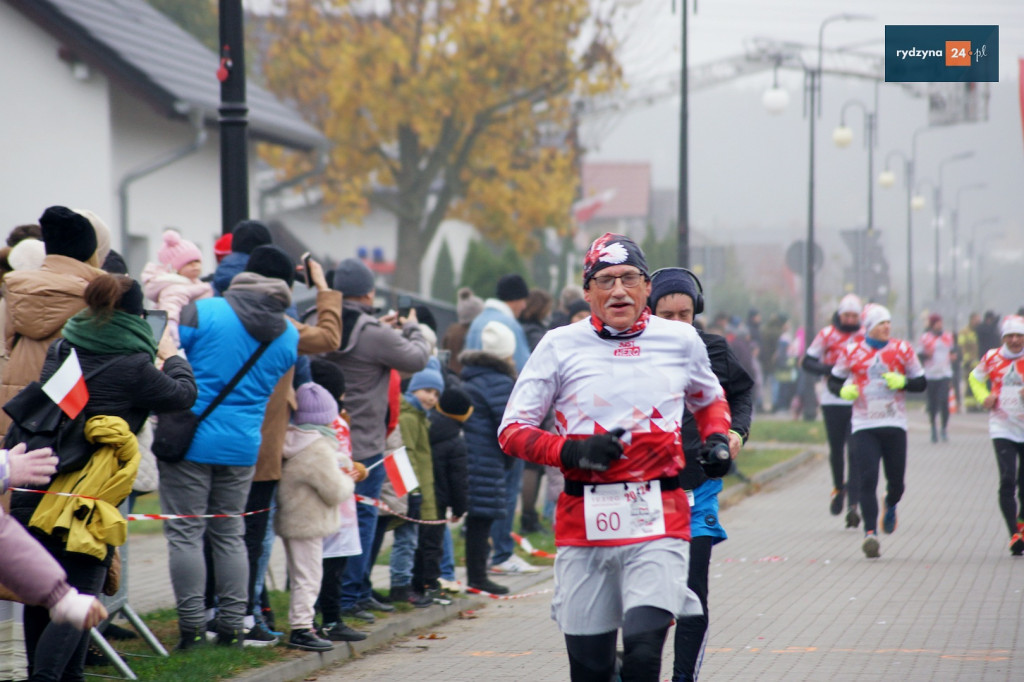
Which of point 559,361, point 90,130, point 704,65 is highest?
Answer: point 704,65

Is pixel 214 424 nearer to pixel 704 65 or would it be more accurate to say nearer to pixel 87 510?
pixel 87 510

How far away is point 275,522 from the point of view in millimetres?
7602

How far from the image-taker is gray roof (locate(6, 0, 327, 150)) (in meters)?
16.0

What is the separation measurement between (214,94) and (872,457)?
34.5ft

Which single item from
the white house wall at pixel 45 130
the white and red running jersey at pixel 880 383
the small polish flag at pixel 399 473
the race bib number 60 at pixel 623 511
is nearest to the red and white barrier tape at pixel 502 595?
the small polish flag at pixel 399 473

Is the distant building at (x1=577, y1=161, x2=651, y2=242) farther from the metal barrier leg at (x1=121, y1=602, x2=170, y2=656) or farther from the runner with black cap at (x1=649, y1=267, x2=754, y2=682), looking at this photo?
the runner with black cap at (x1=649, y1=267, x2=754, y2=682)

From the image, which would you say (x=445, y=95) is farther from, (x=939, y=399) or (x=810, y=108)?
(x=939, y=399)

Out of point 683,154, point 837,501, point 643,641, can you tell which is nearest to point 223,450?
point 643,641

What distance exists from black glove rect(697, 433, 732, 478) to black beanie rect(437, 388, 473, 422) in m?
4.35

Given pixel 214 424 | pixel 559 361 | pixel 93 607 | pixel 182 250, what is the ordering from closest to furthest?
1. pixel 93 607
2. pixel 559 361
3. pixel 214 424
4. pixel 182 250

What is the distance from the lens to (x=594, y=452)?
180 inches

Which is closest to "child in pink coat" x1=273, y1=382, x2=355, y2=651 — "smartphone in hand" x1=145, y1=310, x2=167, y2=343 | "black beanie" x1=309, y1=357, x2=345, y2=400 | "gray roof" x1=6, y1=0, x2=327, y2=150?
"black beanie" x1=309, y1=357, x2=345, y2=400

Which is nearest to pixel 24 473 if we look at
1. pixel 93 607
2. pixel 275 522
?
pixel 93 607

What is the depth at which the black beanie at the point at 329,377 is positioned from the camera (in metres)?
7.96
